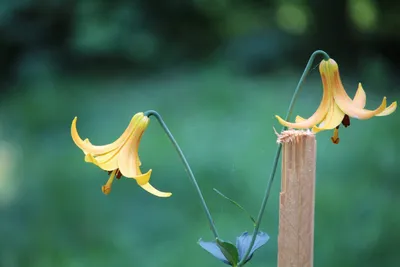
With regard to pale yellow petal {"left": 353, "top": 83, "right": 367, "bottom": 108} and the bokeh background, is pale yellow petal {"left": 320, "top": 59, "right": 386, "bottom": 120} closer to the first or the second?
pale yellow petal {"left": 353, "top": 83, "right": 367, "bottom": 108}

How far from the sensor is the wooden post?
1.18 m

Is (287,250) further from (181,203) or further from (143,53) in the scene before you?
(143,53)

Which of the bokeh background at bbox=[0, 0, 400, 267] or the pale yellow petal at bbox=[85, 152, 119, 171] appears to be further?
the bokeh background at bbox=[0, 0, 400, 267]

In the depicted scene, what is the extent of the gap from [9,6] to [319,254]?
15.9 feet

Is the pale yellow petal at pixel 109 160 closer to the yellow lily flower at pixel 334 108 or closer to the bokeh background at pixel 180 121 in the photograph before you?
the yellow lily flower at pixel 334 108

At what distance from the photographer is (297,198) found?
119 centimetres

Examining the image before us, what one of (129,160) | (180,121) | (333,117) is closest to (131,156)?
(129,160)

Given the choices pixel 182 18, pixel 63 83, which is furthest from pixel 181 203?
pixel 182 18

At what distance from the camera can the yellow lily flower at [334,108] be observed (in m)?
1.18

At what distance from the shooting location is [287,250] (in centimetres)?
121

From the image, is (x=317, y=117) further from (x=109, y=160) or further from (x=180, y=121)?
(x=180, y=121)

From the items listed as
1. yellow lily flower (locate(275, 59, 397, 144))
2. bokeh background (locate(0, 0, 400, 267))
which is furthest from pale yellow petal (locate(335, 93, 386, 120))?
bokeh background (locate(0, 0, 400, 267))

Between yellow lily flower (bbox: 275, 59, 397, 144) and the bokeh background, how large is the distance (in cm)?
150

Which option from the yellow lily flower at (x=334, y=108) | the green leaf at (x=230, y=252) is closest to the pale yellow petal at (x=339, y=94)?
the yellow lily flower at (x=334, y=108)
